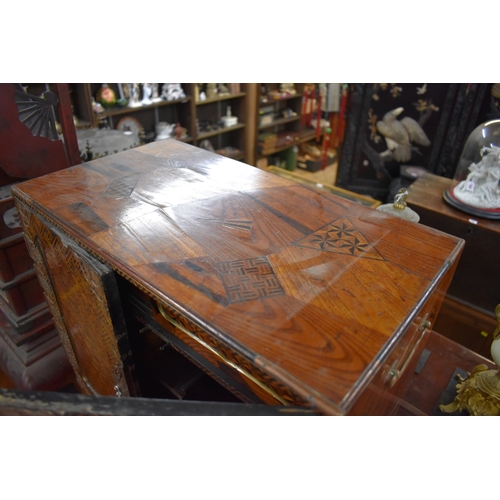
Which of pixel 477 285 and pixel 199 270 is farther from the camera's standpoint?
pixel 477 285

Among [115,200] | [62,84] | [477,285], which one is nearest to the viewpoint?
[115,200]

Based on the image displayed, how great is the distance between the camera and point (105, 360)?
107 centimetres

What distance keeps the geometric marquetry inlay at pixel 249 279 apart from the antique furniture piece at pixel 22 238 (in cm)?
88

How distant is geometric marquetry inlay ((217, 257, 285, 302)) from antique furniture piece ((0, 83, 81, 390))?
2.88 ft

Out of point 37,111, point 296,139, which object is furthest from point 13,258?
point 296,139

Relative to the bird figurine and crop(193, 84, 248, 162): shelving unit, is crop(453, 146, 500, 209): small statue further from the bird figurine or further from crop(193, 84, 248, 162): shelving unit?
crop(193, 84, 248, 162): shelving unit

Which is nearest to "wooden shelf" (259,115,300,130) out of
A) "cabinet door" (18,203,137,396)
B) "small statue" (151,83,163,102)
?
"small statue" (151,83,163,102)

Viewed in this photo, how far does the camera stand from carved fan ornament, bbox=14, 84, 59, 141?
3.89ft

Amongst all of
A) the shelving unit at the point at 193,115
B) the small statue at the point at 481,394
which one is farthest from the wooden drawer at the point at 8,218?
the small statue at the point at 481,394

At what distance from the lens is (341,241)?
896 millimetres

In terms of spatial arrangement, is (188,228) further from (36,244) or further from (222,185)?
(36,244)

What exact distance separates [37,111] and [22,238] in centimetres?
45

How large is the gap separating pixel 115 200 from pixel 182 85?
2.29 metres

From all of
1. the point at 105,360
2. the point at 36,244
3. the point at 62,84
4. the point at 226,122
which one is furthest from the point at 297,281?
the point at 226,122
